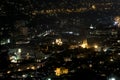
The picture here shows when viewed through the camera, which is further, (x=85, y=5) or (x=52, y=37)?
(x=85, y=5)

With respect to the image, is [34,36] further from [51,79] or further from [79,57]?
[51,79]

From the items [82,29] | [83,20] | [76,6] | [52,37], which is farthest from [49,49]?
[76,6]

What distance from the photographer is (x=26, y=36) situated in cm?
5534

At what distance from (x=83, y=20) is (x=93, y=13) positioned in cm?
1019

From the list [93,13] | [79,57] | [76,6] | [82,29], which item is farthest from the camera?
[76,6]

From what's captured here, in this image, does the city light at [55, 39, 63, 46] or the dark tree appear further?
the city light at [55, 39, 63, 46]

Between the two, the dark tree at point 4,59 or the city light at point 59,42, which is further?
the city light at point 59,42

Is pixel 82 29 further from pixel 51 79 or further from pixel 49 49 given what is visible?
pixel 51 79

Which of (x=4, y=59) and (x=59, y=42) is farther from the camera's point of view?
(x=59, y=42)

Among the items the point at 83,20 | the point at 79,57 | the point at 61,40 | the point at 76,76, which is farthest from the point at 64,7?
the point at 76,76

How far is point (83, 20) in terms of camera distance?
71312 millimetres

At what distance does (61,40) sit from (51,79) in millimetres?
21673

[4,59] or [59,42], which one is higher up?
[59,42]

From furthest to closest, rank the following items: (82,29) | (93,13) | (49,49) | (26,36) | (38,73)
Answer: (93,13)
(82,29)
(26,36)
(49,49)
(38,73)
